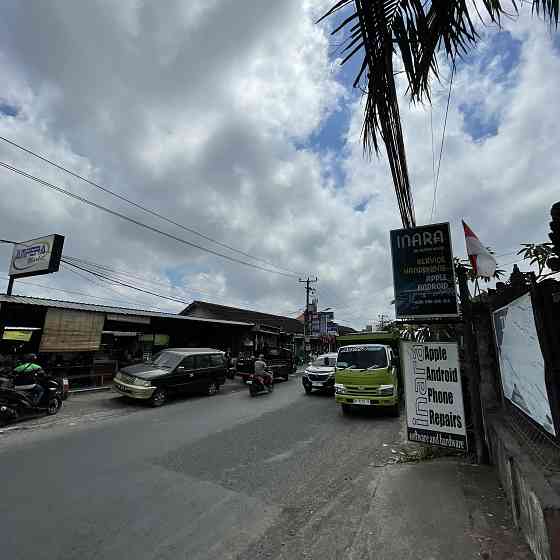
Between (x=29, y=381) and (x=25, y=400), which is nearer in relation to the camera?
(x=25, y=400)

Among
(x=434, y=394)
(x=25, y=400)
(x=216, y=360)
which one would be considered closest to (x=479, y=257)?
(x=434, y=394)

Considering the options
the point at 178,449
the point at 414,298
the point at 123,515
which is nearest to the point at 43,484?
the point at 123,515

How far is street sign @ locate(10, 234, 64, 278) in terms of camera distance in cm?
1404

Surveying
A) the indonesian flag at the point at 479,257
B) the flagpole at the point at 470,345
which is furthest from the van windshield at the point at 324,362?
the indonesian flag at the point at 479,257

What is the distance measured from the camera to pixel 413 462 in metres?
5.43

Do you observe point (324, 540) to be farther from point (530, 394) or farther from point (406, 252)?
point (406, 252)

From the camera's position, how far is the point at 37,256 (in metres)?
14.5

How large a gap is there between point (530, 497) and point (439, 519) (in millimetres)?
1172

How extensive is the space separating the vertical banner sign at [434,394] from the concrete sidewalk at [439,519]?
2.04 feet

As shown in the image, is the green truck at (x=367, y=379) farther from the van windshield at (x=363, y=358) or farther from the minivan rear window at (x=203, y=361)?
the minivan rear window at (x=203, y=361)

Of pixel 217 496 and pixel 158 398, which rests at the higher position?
pixel 158 398

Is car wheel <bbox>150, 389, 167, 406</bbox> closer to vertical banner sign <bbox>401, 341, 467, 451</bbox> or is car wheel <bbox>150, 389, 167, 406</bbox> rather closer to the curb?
the curb

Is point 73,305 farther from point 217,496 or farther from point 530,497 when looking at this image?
point 530,497

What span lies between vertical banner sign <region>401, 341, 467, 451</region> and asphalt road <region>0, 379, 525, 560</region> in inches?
21.0
